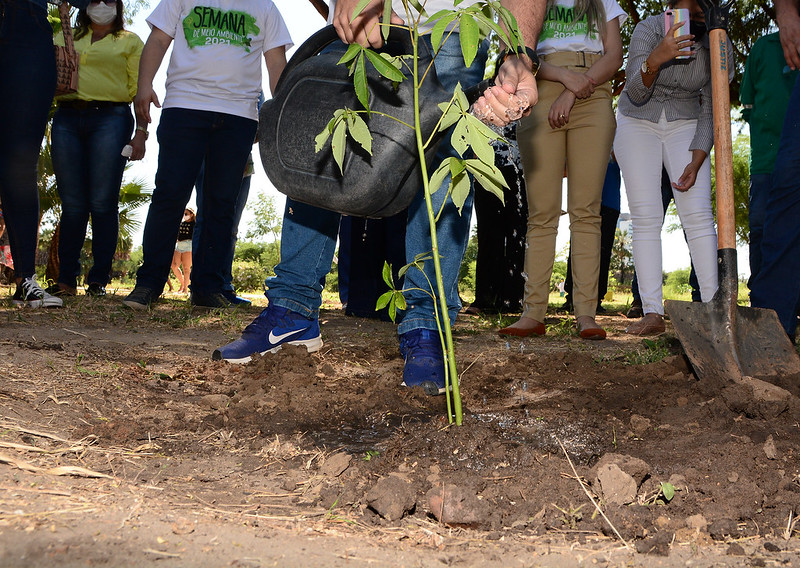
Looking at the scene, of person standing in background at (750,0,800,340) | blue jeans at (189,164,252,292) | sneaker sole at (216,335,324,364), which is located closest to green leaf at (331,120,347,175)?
sneaker sole at (216,335,324,364)

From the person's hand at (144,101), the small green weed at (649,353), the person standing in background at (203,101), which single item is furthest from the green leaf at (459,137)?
the person's hand at (144,101)

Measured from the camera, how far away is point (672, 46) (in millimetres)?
3658

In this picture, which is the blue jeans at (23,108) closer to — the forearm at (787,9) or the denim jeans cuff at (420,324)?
the denim jeans cuff at (420,324)

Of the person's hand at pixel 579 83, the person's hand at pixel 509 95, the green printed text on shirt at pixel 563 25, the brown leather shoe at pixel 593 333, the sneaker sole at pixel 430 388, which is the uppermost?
the green printed text on shirt at pixel 563 25

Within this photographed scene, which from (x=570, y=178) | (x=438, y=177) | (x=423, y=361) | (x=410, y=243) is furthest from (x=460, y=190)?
(x=570, y=178)

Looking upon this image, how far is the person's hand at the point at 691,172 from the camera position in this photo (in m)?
3.87

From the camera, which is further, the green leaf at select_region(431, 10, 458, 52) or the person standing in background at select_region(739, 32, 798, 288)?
the person standing in background at select_region(739, 32, 798, 288)

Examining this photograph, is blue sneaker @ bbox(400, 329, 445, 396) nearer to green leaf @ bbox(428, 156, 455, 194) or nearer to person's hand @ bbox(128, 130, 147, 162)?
green leaf @ bbox(428, 156, 455, 194)

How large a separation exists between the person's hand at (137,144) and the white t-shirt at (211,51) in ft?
2.34

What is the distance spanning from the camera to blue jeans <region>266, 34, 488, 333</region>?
2.58m

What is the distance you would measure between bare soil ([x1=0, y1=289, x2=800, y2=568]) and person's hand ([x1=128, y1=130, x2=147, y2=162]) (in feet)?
9.10

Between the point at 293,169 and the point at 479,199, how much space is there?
151 inches

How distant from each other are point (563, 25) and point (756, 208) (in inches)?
71.3

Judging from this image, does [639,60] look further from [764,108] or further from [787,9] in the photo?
[764,108]
